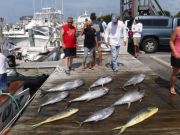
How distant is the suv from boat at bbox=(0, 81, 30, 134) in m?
10.7

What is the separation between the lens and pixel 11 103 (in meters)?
8.01

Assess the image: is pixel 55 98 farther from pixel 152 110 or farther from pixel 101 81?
pixel 152 110

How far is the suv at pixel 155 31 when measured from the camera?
60.7ft

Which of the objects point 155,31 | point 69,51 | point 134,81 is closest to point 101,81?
point 134,81

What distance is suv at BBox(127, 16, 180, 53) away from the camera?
60.7 feet

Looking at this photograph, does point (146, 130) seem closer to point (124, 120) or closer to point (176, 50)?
point (124, 120)

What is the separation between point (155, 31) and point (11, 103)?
12.1 metres

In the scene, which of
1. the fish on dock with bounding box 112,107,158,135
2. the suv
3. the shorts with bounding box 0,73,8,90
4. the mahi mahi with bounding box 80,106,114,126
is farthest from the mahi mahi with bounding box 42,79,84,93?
the suv

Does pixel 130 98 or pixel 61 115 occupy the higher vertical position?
pixel 130 98

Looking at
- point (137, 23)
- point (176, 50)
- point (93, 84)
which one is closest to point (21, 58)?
point (137, 23)

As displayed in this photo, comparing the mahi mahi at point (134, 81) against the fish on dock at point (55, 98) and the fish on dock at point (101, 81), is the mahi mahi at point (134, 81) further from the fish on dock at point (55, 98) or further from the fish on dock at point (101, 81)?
the fish on dock at point (55, 98)

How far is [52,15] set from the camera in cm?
3456

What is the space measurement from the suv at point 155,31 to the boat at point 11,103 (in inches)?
421

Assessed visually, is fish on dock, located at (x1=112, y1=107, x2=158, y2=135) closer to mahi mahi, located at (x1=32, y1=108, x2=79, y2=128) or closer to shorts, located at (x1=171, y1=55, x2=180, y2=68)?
mahi mahi, located at (x1=32, y1=108, x2=79, y2=128)
